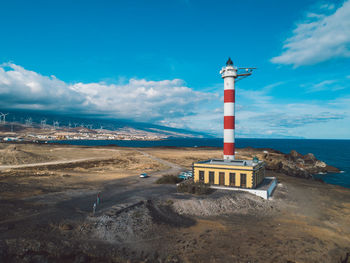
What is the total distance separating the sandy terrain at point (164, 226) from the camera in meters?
17.1

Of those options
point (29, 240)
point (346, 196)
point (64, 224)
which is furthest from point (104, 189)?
point (346, 196)

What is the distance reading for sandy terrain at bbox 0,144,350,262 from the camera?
17.1m

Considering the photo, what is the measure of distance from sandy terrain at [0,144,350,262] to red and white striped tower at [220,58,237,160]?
943 cm

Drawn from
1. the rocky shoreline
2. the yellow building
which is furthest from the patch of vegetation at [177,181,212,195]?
the rocky shoreline

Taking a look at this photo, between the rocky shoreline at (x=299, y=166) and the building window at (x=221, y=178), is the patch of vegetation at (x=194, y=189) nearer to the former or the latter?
the building window at (x=221, y=178)

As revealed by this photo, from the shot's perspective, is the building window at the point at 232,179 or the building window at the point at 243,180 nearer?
the building window at the point at 243,180

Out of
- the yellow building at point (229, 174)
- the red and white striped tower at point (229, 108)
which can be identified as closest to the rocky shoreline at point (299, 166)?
the yellow building at point (229, 174)

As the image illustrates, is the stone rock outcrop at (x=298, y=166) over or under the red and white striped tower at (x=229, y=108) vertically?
under

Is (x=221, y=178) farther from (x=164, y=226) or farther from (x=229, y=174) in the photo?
(x=164, y=226)

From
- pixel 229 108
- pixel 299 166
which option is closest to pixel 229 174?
pixel 229 108

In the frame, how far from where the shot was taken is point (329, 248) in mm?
19406

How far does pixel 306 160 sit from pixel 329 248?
72.0 metres

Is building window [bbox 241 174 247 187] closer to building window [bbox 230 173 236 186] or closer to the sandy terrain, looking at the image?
building window [bbox 230 173 236 186]

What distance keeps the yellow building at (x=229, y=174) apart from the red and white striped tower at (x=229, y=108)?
4.82 meters
